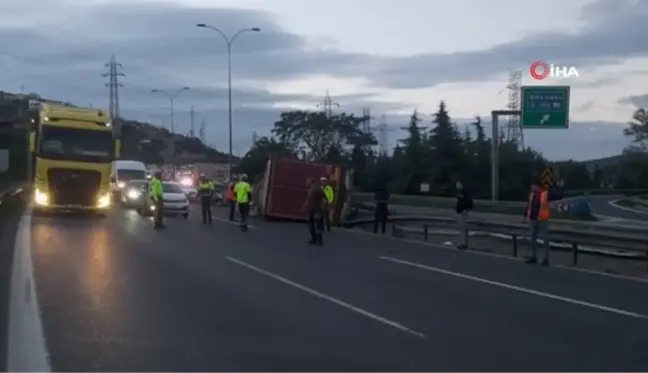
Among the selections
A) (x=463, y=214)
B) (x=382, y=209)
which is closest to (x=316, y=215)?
(x=463, y=214)

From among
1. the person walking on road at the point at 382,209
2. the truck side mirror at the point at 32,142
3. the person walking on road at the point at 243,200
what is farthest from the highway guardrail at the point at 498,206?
the truck side mirror at the point at 32,142

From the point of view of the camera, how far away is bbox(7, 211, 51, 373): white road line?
9953mm

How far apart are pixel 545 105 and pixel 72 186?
17.7 metres

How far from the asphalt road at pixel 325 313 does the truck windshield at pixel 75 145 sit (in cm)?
1214

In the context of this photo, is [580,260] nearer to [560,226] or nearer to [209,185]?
[560,226]

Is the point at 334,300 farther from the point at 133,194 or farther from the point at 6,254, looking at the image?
the point at 133,194

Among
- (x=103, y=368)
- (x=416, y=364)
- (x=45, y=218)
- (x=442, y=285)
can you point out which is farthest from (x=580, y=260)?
(x=45, y=218)

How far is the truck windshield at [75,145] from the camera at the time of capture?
35.8 m

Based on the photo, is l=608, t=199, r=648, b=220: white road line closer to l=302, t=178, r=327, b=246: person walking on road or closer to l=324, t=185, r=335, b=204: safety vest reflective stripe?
l=324, t=185, r=335, b=204: safety vest reflective stripe

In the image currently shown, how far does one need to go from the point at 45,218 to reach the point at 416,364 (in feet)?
94.3

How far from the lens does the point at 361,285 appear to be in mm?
17172

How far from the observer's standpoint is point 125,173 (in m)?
55.7

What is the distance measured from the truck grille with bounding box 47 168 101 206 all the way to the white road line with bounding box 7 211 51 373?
1587cm

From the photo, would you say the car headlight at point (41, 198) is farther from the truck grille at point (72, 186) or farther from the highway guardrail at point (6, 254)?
the highway guardrail at point (6, 254)
